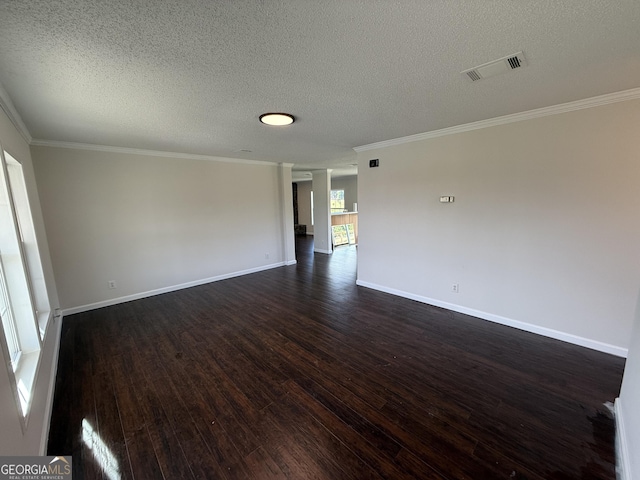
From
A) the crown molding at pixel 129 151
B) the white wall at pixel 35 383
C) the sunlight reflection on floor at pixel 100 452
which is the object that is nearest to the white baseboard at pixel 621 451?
the sunlight reflection on floor at pixel 100 452

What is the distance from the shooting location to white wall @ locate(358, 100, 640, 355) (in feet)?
7.82

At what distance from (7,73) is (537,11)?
322 cm

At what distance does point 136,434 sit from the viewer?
172cm

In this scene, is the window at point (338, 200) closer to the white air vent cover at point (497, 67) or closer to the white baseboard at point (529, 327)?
the white baseboard at point (529, 327)

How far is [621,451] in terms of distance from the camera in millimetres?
1488

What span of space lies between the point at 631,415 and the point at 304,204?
10.4 metres

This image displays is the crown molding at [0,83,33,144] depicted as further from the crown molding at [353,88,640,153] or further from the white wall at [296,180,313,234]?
the white wall at [296,180,313,234]

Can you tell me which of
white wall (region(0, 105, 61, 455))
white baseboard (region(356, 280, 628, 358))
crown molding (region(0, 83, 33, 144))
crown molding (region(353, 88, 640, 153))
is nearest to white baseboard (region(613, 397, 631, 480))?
white baseboard (region(356, 280, 628, 358))

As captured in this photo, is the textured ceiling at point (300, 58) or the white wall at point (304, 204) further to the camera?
the white wall at point (304, 204)

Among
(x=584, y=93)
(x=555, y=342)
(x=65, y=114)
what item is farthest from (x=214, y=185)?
(x=555, y=342)

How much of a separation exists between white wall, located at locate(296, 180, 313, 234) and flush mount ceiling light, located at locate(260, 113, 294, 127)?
8148 mm

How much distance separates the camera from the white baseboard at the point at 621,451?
53.6 inches

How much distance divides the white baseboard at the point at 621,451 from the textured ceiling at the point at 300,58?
237 centimetres

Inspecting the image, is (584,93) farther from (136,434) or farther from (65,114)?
(65,114)
